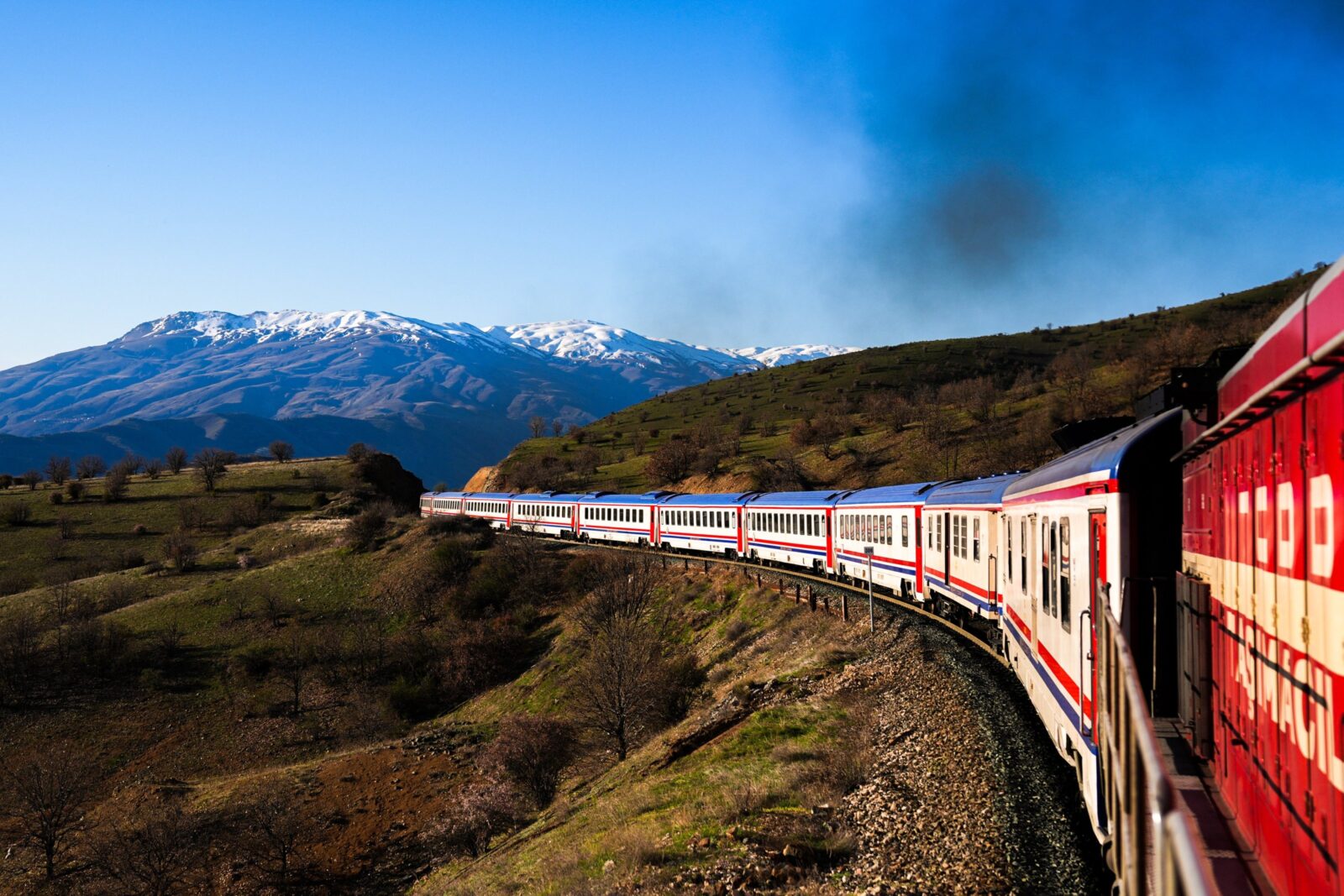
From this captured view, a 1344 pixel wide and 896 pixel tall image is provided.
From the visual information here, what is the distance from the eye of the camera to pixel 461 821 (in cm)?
2934

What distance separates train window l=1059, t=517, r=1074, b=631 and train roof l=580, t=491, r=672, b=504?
42813mm

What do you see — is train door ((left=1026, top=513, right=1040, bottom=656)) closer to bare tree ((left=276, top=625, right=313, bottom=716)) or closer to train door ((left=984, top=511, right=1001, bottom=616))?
train door ((left=984, top=511, right=1001, bottom=616))

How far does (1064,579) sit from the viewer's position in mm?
9547

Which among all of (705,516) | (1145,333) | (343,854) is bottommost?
(343,854)

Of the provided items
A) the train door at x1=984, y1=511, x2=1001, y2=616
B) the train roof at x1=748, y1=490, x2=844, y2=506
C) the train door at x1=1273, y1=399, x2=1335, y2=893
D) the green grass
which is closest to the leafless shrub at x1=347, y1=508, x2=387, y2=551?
the green grass

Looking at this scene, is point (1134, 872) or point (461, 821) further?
point (461, 821)

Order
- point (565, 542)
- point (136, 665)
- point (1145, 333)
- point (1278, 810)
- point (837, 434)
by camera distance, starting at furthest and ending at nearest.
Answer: point (1145, 333) → point (837, 434) → point (565, 542) → point (136, 665) → point (1278, 810)

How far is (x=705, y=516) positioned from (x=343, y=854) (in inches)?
948

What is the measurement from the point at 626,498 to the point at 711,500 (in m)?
11.5

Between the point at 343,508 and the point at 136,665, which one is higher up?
the point at 343,508

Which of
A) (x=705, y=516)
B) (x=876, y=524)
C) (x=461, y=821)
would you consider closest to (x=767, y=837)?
(x=876, y=524)

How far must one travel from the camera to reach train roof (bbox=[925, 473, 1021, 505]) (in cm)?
1794

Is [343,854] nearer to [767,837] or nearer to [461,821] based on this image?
[461,821]

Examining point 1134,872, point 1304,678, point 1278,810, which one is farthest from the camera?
point 1278,810
